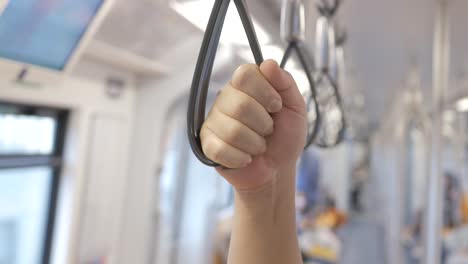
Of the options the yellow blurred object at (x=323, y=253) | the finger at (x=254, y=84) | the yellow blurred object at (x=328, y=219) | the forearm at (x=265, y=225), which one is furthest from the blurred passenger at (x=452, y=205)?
the finger at (x=254, y=84)

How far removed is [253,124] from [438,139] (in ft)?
4.30

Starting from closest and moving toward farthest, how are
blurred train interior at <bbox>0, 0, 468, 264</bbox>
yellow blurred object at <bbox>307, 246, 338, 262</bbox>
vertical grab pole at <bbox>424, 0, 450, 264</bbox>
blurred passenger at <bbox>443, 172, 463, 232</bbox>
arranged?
blurred train interior at <bbox>0, 0, 468, 264</bbox>
vertical grab pole at <bbox>424, 0, 450, 264</bbox>
blurred passenger at <bbox>443, 172, 463, 232</bbox>
yellow blurred object at <bbox>307, 246, 338, 262</bbox>

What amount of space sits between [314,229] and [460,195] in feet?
4.32

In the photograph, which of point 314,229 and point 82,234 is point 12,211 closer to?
point 82,234

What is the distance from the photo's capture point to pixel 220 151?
27 centimetres

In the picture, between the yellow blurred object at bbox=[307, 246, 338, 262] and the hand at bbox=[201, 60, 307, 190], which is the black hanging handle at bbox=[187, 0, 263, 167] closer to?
the hand at bbox=[201, 60, 307, 190]

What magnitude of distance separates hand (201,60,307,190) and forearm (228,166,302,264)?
0.09 feet

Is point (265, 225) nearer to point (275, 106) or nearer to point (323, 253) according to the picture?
point (275, 106)

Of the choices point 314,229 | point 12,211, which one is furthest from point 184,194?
point 314,229

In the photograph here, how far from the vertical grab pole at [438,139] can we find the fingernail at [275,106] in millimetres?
1226

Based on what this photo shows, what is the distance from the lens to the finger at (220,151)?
27 centimetres

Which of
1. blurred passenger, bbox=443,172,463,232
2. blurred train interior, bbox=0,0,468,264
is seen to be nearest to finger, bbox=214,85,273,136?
blurred train interior, bbox=0,0,468,264

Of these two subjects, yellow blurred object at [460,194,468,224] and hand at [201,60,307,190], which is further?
yellow blurred object at [460,194,468,224]

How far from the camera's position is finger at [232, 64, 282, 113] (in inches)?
11.4
